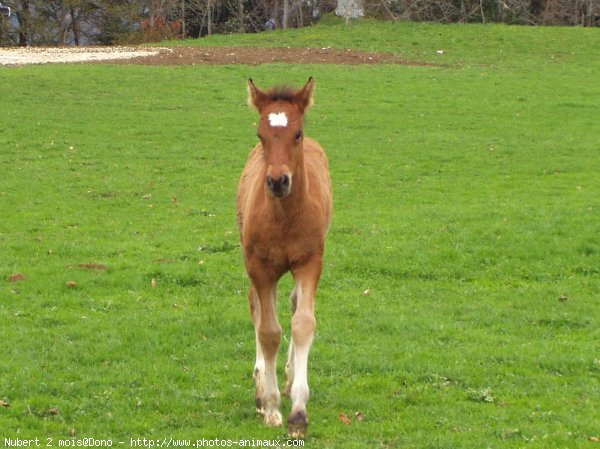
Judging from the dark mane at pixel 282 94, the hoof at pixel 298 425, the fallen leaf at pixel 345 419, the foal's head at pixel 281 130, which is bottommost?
the fallen leaf at pixel 345 419

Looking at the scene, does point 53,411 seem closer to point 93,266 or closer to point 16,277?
point 16,277

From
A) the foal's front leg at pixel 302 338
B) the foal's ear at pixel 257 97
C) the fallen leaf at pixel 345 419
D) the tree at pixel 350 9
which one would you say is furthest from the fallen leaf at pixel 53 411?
the tree at pixel 350 9

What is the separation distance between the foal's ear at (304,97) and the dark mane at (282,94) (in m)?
0.04

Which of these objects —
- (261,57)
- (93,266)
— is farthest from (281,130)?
(261,57)

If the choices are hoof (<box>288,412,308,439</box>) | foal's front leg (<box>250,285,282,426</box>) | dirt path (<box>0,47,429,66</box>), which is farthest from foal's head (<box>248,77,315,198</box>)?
dirt path (<box>0,47,429,66</box>)

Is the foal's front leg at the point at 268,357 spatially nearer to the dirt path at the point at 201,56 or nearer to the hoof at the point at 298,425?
the hoof at the point at 298,425

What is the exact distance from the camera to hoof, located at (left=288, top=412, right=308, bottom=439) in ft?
22.6

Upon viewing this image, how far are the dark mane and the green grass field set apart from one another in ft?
7.98

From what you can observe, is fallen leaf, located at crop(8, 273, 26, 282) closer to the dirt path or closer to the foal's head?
the foal's head

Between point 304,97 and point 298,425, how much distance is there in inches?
95.2

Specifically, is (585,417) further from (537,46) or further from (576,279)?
(537,46)

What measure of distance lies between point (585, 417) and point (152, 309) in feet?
17.1

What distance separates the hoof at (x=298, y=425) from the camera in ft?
22.6

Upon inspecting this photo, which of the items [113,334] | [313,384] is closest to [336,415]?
[313,384]
